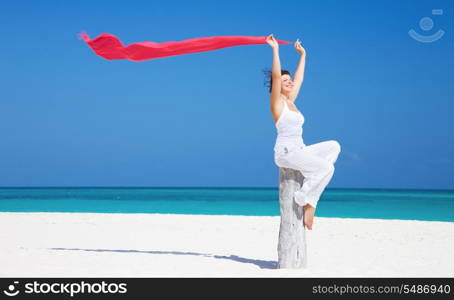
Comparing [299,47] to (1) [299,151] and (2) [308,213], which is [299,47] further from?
(2) [308,213]

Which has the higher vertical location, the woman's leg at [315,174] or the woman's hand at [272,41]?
the woman's hand at [272,41]

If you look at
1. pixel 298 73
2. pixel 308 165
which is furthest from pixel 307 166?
pixel 298 73

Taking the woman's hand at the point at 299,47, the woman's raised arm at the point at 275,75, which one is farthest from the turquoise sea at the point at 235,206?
the woman's raised arm at the point at 275,75

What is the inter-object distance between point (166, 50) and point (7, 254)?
10.9ft

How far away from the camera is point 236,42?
22.6 feet

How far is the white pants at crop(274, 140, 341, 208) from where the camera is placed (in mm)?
6164

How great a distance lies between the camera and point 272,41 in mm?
6289

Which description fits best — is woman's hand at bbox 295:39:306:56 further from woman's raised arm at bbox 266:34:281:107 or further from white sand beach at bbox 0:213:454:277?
white sand beach at bbox 0:213:454:277

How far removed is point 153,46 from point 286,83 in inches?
68.7

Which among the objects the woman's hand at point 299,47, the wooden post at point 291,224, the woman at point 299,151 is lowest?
the wooden post at point 291,224

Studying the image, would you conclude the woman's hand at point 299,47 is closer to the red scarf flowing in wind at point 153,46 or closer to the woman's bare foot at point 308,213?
the red scarf flowing in wind at point 153,46

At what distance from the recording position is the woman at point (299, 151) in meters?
6.18

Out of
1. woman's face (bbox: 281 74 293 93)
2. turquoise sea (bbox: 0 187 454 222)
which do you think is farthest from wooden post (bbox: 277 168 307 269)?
turquoise sea (bbox: 0 187 454 222)

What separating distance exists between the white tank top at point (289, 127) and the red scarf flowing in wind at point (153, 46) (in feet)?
3.25
